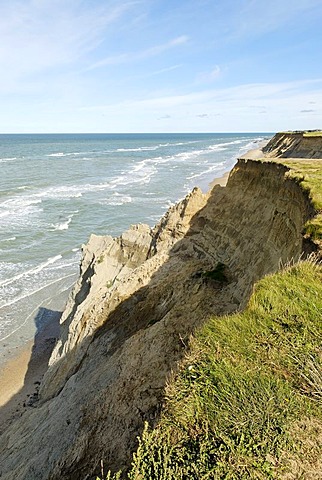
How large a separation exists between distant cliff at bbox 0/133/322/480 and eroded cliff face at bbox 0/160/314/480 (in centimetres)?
4

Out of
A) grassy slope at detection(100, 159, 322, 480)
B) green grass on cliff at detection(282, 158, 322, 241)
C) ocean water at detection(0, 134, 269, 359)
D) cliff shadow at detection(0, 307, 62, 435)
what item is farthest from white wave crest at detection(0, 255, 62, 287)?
grassy slope at detection(100, 159, 322, 480)

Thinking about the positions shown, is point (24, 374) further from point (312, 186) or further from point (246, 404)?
point (246, 404)

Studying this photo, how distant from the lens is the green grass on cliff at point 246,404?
477 cm

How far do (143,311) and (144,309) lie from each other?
91 mm

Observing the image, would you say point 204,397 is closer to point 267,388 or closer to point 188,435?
point 188,435

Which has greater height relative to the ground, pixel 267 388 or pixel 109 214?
pixel 267 388

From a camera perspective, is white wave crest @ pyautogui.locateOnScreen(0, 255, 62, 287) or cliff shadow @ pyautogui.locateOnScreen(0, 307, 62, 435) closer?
cliff shadow @ pyautogui.locateOnScreen(0, 307, 62, 435)

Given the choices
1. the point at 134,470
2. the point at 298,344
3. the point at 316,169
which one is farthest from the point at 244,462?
the point at 316,169

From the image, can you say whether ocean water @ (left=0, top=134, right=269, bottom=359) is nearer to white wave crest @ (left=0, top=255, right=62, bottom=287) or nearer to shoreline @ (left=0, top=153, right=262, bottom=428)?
white wave crest @ (left=0, top=255, right=62, bottom=287)

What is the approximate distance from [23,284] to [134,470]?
2706 cm

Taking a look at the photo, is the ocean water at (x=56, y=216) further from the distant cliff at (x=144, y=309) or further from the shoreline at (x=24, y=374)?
the distant cliff at (x=144, y=309)

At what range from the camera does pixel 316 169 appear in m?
14.9

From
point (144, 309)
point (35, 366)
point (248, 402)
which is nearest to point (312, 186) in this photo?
point (144, 309)

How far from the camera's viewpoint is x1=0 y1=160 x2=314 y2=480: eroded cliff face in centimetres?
912
